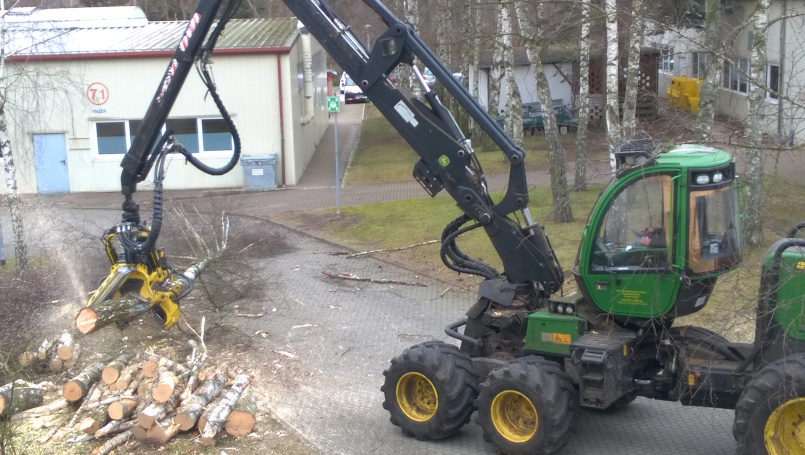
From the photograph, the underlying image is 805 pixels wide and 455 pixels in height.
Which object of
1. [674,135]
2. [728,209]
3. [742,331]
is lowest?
[742,331]

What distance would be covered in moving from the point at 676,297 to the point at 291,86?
19761mm

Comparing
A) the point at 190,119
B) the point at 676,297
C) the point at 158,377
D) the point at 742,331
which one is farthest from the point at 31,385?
the point at 190,119

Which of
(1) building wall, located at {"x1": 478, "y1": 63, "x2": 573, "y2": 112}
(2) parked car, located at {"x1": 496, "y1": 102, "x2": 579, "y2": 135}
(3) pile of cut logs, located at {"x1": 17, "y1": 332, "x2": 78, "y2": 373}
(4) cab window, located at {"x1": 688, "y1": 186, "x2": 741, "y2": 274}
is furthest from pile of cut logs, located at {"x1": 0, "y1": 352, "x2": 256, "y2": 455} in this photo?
(1) building wall, located at {"x1": 478, "y1": 63, "x2": 573, "y2": 112}

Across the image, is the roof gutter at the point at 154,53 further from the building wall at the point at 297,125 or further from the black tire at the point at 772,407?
the black tire at the point at 772,407

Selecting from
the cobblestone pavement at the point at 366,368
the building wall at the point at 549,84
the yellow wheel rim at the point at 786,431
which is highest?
the building wall at the point at 549,84

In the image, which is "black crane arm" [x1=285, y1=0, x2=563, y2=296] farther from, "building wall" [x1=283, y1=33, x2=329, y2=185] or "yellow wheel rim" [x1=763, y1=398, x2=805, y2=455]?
"building wall" [x1=283, y1=33, x2=329, y2=185]

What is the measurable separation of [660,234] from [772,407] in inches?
61.3

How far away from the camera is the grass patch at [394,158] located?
27.0m

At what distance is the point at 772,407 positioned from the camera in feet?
20.2

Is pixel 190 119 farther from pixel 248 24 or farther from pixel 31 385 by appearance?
pixel 31 385

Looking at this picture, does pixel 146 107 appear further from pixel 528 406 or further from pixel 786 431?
pixel 786 431

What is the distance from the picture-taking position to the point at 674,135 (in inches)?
330

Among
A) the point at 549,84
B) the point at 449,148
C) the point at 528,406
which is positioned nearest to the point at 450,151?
the point at 449,148

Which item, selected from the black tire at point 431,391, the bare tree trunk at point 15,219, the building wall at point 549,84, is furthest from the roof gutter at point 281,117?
the black tire at point 431,391
